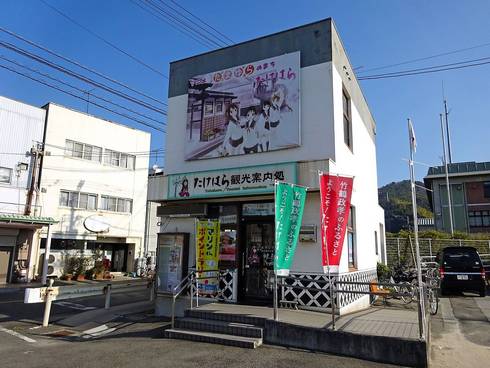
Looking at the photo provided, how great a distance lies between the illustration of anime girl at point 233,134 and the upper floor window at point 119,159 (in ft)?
61.4

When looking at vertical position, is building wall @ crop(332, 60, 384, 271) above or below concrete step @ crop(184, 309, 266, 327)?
above

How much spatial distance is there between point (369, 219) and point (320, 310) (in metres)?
6.26

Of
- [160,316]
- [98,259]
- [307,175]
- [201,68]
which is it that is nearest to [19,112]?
[98,259]

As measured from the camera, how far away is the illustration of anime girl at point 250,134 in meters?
10.5

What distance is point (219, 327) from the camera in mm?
7809

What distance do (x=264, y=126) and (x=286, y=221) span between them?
3.38 m

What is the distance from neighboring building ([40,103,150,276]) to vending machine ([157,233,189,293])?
15.1m

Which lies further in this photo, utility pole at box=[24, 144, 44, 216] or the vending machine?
utility pole at box=[24, 144, 44, 216]

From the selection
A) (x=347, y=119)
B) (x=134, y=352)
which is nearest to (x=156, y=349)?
(x=134, y=352)

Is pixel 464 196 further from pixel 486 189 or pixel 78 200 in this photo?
pixel 78 200

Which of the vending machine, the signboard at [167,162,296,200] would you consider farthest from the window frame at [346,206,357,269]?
the vending machine

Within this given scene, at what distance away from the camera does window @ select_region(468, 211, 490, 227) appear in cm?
4169

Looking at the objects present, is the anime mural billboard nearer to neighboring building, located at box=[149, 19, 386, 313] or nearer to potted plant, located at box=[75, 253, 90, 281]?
neighboring building, located at box=[149, 19, 386, 313]

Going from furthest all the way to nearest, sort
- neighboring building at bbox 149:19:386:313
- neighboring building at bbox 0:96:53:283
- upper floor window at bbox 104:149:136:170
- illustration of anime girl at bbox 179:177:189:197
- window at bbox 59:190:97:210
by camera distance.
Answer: upper floor window at bbox 104:149:136:170 → window at bbox 59:190:97:210 → neighboring building at bbox 0:96:53:283 → illustration of anime girl at bbox 179:177:189:197 → neighboring building at bbox 149:19:386:313
